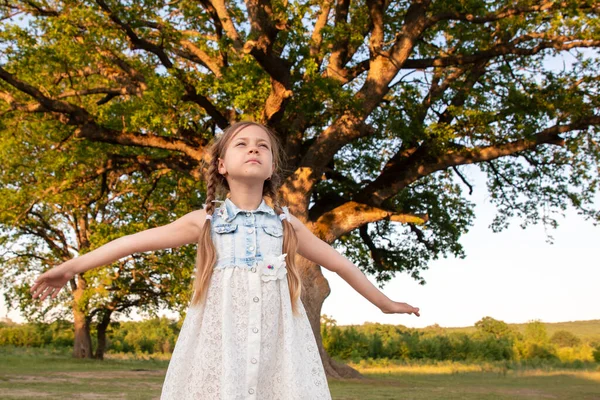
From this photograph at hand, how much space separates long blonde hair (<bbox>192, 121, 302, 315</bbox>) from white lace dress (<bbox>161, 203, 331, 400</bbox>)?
56 mm

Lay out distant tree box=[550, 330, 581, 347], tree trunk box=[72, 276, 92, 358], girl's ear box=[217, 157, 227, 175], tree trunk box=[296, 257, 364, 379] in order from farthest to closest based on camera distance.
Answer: distant tree box=[550, 330, 581, 347] → tree trunk box=[72, 276, 92, 358] → tree trunk box=[296, 257, 364, 379] → girl's ear box=[217, 157, 227, 175]

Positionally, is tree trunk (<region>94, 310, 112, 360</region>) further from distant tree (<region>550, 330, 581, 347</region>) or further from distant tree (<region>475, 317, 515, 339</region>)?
distant tree (<region>550, 330, 581, 347</region>)

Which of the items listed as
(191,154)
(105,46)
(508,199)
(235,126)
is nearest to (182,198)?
(191,154)

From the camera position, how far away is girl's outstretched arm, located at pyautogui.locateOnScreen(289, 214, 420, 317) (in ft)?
13.8

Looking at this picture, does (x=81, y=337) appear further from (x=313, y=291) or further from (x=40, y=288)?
(x=40, y=288)

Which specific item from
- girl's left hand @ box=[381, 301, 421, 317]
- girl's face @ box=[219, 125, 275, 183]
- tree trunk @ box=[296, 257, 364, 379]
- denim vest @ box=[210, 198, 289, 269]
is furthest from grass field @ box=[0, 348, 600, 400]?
girl's face @ box=[219, 125, 275, 183]

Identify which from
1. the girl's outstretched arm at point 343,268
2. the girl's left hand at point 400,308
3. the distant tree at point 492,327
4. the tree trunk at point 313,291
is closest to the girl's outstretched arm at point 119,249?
the girl's outstretched arm at point 343,268

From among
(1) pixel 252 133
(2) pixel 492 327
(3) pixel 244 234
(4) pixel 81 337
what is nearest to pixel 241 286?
(3) pixel 244 234

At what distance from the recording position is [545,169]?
65.5ft

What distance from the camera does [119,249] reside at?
153 inches

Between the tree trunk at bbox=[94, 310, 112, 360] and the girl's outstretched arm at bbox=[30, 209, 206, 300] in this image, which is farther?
the tree trunk at bbox=[94, 310, 112, 360]

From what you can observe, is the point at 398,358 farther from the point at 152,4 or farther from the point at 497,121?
the point at 152,4

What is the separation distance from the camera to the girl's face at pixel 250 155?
12.8 feet

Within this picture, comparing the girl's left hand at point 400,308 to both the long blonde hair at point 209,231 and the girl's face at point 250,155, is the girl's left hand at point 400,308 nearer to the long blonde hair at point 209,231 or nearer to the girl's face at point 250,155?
the long blonde hair at point 209,231
